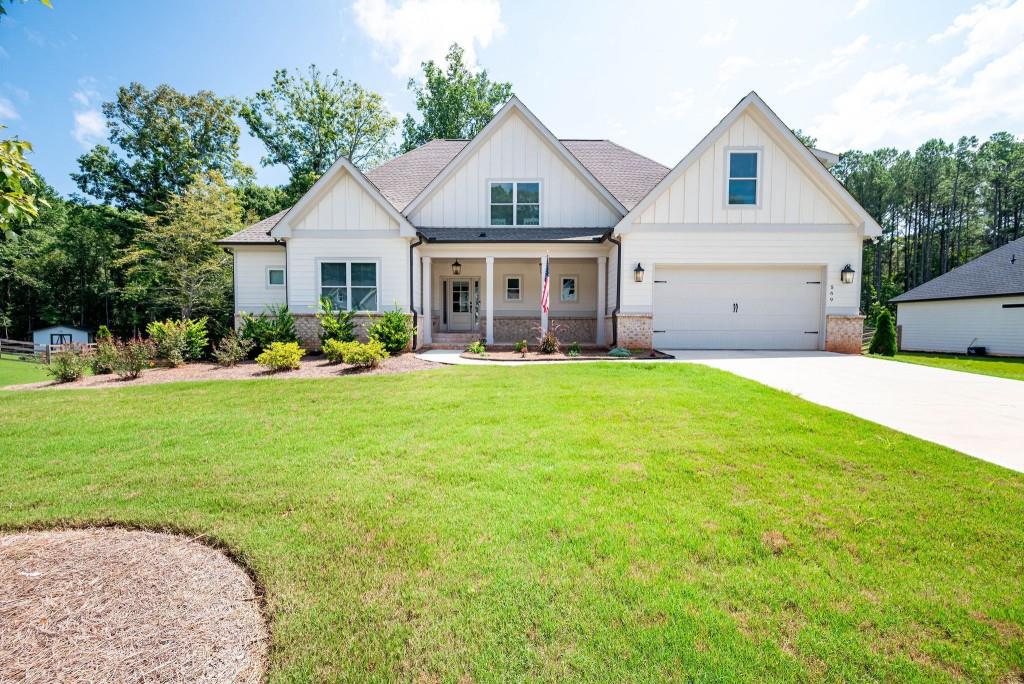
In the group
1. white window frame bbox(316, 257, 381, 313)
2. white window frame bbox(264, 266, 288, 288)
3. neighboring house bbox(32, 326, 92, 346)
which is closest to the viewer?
white window frame bbox(316, 257, 381, 313)

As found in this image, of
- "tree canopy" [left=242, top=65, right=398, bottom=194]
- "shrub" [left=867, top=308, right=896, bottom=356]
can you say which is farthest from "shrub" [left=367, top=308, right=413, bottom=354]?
"tree canopy" [left=242, top=65, right=398, bottom=194]

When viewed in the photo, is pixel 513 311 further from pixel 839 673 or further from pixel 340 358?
pixel 839 673

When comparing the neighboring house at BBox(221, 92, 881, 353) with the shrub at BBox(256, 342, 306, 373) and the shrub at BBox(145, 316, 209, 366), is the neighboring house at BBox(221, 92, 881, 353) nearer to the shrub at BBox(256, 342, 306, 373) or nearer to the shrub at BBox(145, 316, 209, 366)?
the shrub at BBox(145, 316, 209, 366)

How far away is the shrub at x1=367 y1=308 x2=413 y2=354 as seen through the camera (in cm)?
1190

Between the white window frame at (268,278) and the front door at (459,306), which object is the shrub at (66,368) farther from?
the front door at (459,306)

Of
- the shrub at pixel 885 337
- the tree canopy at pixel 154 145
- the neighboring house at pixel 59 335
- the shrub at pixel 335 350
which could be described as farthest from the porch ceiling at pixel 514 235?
the neighboring house at pixel 59 335

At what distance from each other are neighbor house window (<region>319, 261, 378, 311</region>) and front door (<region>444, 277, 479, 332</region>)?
4.52m

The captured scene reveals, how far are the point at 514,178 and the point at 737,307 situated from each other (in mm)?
8414

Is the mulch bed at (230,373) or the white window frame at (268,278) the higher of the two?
the white window frame at (268,278)

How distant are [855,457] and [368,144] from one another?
106ft

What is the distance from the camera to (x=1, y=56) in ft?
11.9

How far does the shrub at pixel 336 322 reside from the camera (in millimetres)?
12070

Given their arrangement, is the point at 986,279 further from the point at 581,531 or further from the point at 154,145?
the point at 154,145

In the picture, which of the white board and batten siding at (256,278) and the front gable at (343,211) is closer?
the front gable at (343,211)
